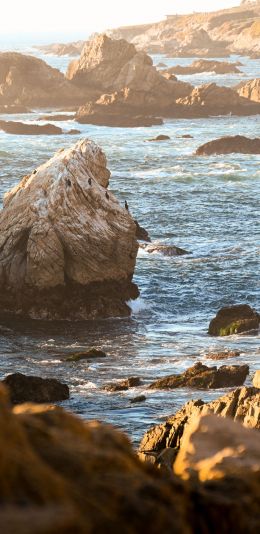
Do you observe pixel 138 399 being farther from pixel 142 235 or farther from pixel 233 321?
pixel 142 235

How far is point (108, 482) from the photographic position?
7430 millimetres

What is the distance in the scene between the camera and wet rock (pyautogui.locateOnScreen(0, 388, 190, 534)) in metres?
6.45

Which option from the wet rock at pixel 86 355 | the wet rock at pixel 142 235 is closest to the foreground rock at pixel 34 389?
the wet rock at pixel 86 355

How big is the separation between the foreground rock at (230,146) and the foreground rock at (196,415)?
84047 mm

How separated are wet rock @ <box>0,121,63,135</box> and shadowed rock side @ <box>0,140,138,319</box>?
74.4 metres

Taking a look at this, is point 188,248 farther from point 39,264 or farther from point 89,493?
point 89,493

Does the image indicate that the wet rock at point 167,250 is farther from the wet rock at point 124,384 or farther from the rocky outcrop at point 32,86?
the rocky outcrop at point 32,86

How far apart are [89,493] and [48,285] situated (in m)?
43.5

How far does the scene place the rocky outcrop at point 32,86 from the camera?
524ft

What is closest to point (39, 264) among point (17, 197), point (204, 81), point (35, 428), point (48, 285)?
point (48, 285)

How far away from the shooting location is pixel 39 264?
165 ft

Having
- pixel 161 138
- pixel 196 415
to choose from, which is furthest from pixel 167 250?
pixel 161 138

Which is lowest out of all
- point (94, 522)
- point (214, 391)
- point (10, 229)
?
point (214, 391)

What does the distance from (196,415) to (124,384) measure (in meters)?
17.2
